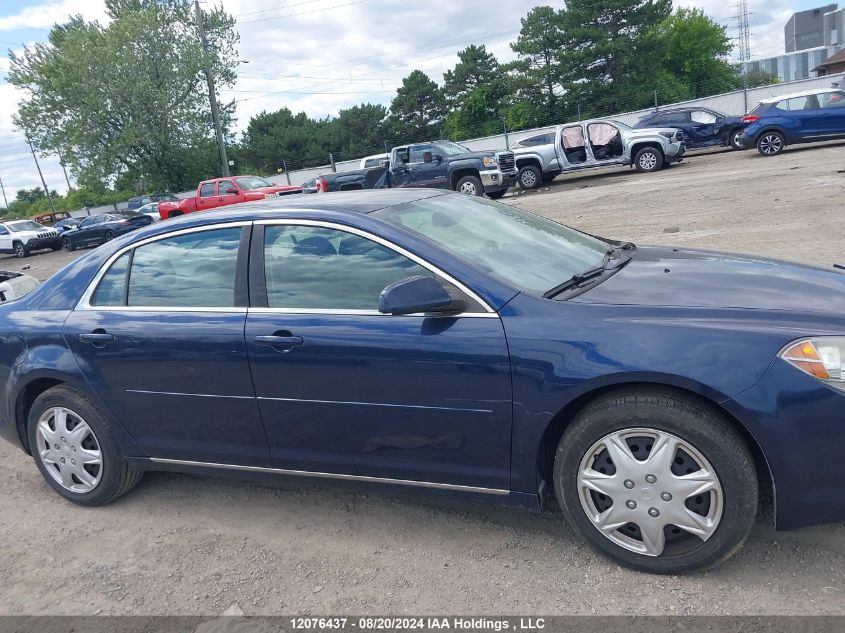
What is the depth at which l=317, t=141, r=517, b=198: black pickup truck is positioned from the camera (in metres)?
20.2

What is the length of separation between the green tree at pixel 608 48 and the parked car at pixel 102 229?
33.5m

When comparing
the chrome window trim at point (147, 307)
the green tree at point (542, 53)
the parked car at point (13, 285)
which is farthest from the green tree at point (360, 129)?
the chrome window trim at point (147, 307)

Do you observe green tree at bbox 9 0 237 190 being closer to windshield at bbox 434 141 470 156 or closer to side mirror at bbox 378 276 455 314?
windshield at bbox 434 141 470 156

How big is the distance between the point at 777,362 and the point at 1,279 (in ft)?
29.3

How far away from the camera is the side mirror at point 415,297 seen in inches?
116

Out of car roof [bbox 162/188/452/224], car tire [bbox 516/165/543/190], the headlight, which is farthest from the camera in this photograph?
car tire [bbox 516/165/543/190]

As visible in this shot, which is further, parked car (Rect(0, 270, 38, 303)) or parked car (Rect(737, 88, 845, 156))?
parked car (Rect(737, 88, 845, 156))

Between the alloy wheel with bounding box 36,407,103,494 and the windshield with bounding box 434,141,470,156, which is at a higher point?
the windshield with bounding box 434,141,470,156

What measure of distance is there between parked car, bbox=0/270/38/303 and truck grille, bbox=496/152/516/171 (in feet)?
49.1

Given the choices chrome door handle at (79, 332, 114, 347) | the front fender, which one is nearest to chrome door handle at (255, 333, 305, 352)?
chrome door handle at (79, 332, 114, 347)

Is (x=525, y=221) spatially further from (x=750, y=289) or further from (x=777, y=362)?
(x=777, y=362)

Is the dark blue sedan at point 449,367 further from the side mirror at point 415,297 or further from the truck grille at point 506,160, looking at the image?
the truck grille at point 506,160

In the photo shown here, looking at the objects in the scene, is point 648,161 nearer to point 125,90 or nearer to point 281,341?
point 281,341

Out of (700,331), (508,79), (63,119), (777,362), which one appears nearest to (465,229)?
(700,331)
